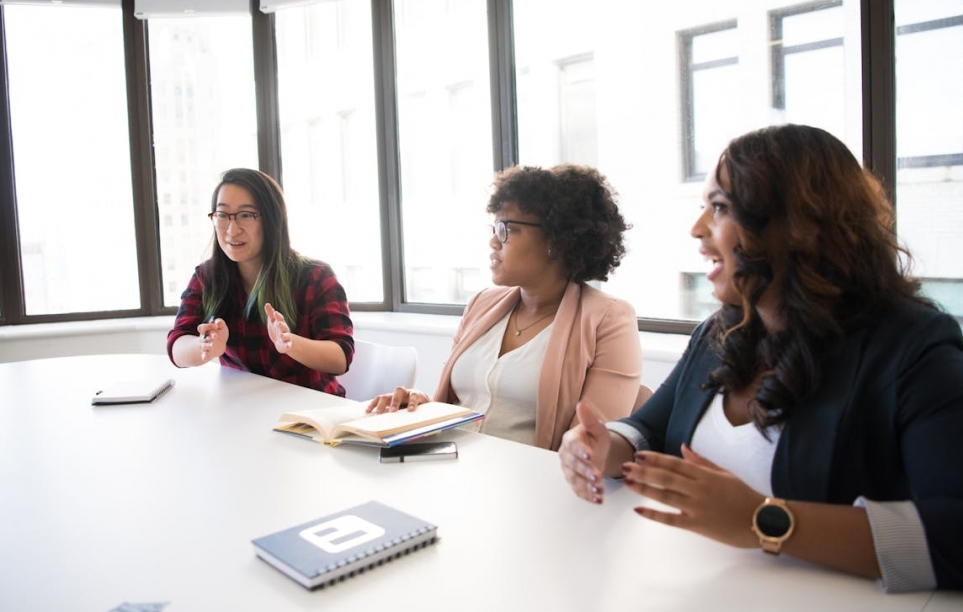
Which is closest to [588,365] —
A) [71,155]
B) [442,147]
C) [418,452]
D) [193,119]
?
[418,452]

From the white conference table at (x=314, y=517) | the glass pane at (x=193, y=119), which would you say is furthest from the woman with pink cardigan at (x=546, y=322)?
the glass pane at (x=193, y=119)

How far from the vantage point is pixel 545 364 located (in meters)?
1.84

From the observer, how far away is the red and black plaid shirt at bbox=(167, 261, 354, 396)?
2396 millimetres

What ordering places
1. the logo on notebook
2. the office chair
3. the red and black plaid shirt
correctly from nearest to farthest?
the logo on notebook
the office chair
the red and black plaid shirt

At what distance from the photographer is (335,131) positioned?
14.6 feet

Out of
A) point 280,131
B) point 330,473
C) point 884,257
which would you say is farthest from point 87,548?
point 280,131

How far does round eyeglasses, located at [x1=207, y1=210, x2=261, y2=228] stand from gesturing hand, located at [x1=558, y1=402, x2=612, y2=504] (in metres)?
1.71

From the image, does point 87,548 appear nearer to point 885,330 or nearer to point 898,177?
point 885,330

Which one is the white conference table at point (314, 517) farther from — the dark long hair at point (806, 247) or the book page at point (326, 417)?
the dark long hair at point (806, 247)

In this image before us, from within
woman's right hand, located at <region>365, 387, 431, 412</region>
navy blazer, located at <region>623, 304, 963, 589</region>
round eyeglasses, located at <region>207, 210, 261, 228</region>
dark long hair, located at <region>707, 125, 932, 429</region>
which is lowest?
woman's right hand, located at <region>365, 387, 431, 412</region>

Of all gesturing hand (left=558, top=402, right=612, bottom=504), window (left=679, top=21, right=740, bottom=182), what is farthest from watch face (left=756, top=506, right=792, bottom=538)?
window (left=679, top=21, right=740, bottom=182)

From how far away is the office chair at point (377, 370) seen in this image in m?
2.28

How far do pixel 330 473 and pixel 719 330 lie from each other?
79cm

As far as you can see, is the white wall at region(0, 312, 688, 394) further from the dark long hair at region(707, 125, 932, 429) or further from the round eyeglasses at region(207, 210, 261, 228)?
the dark long hair at region(707, 125, 932, 429)
